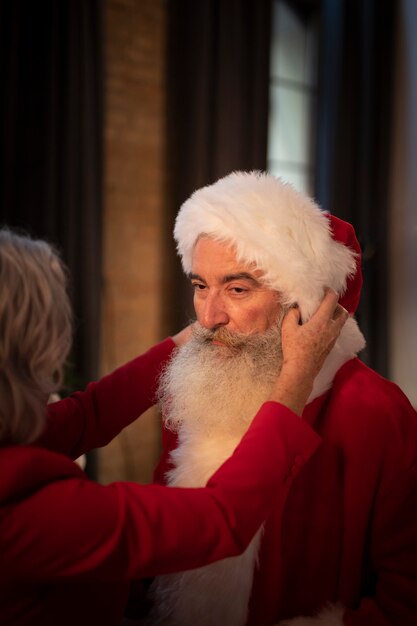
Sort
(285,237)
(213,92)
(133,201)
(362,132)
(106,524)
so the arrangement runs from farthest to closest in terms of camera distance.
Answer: (362,132) → (133,201) → (213,92) → (285,237) → (106,524)

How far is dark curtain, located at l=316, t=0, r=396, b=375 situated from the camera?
155 inches

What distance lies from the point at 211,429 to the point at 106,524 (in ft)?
1.69

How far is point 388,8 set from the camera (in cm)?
402

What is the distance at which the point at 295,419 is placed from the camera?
3.31 feet

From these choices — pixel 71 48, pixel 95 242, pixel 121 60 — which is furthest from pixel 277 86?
pixel 95 242

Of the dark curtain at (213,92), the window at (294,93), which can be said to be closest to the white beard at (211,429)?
the dark curtain at (213,92)

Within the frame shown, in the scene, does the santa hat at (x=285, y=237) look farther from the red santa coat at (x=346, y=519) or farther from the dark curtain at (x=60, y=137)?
the dark curtain at (x=60, y=137)

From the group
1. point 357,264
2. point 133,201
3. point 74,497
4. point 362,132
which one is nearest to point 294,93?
point 362,132

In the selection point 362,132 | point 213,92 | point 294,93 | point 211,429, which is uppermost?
point 294,93

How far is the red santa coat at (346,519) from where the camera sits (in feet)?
3.67

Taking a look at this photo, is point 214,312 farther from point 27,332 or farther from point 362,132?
point 362,132

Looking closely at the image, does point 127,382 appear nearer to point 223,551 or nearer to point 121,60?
point 223,551

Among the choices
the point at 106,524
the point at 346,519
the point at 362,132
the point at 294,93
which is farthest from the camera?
the point at 294,93

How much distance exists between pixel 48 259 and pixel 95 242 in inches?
83.3
